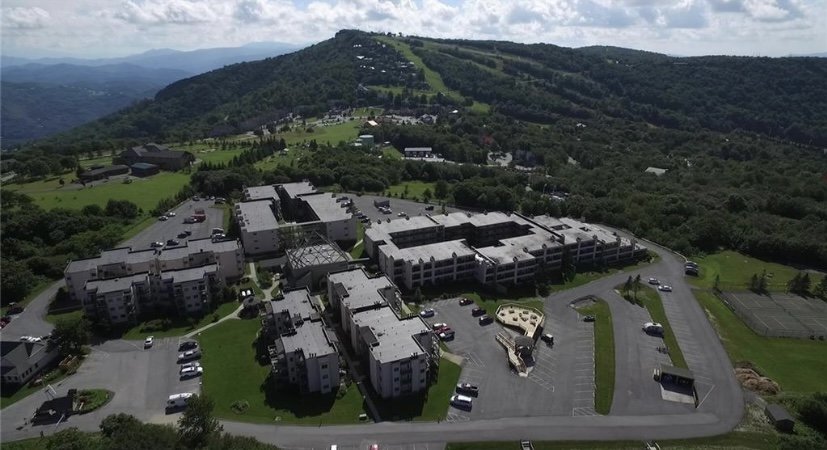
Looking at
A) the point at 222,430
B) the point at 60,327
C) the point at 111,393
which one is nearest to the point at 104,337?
the point at 60,327

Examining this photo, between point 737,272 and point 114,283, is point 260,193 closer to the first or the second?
point 114,283

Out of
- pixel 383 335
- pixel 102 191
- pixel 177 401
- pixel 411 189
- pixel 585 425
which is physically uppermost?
pixel 383 335

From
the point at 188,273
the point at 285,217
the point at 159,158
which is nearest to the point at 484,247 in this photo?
the point at 285,217

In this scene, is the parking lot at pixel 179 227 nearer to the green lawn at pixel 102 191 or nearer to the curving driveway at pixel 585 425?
the green lawn at pixel 102 191

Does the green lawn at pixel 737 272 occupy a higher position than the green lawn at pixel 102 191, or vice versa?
the green lawn at pixel 102 191

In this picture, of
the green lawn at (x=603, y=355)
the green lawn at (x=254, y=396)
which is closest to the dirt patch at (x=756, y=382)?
the green lawn at (x=603, y=355)

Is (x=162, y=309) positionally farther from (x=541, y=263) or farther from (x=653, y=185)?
(x=653, y=185)

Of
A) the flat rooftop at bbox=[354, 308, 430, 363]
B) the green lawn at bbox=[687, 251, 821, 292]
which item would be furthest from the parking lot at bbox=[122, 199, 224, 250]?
the green lawn at bbox=[687, 251, 821, 292]
